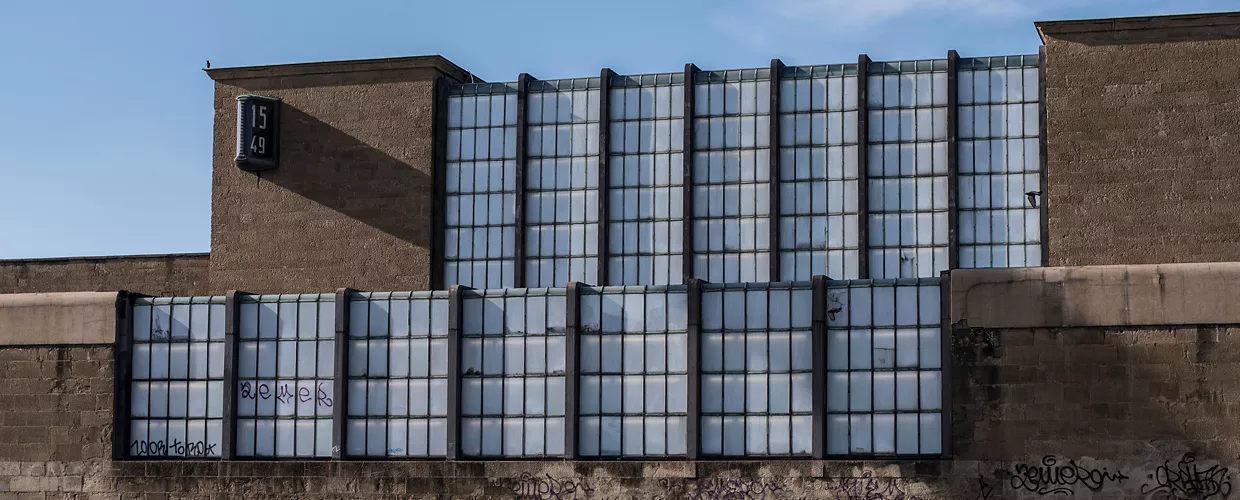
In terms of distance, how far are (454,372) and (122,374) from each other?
25.0 feet

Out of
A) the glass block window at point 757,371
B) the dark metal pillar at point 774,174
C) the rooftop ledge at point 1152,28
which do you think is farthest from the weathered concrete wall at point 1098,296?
the dark metal pillar at point 774,174

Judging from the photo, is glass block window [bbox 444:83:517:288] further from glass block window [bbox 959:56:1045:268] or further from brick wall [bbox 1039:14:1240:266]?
brick wall [bbox 1039:14:1240:266]

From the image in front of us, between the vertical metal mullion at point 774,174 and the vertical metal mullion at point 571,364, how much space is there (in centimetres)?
921

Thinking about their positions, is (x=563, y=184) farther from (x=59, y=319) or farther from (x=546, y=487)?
(x=59, y=319)

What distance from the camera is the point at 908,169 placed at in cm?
4200

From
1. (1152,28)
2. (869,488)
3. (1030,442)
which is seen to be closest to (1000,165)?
(1152,28)

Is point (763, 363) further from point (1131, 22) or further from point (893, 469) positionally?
point (1131, 22)

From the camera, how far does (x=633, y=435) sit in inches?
1330

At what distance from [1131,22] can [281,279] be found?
74.4ft

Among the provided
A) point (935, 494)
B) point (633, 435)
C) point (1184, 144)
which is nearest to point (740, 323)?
point (633, 435)

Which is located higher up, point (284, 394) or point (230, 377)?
point (230, 377)

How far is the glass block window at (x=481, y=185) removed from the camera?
144ft

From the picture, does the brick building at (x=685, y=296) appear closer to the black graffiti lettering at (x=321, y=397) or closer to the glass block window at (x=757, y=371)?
the glass block window at (x=757, y=371)

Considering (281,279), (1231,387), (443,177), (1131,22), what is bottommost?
(1231,387)
